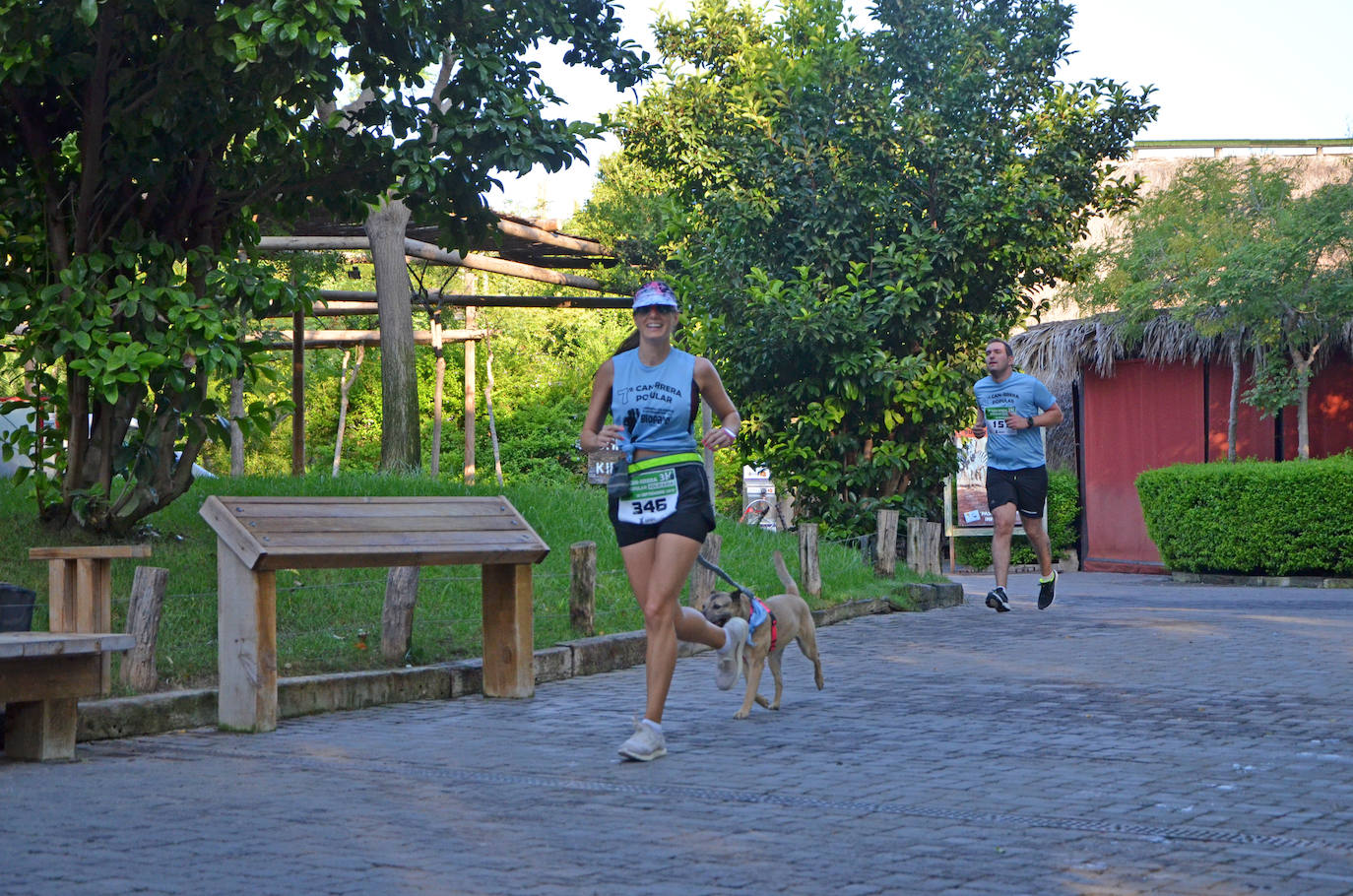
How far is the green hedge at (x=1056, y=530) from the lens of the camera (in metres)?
26.1

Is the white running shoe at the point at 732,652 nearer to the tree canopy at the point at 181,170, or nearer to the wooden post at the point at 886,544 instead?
the tree canopy at the point at 181,170

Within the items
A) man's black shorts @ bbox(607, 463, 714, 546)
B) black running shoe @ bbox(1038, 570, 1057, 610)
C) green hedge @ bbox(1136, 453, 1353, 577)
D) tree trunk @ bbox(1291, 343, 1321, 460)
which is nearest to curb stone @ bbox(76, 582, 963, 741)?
man's black shorts @ bbox(607, 463, 714, 546)

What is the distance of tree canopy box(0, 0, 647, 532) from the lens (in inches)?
358

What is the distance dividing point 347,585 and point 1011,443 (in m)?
5.69

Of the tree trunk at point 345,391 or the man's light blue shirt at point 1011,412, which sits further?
the tree trunk at point 345,391

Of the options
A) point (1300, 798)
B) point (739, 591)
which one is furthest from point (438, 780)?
point (1300, 798)

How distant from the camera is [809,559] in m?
12.7

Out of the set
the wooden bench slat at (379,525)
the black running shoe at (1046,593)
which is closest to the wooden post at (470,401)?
the black running shoe at (1046,593)

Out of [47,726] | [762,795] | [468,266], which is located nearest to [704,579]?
[47,726]

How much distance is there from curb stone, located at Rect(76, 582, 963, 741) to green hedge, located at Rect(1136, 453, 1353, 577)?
1193 centimetres

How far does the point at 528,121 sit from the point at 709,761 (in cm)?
528

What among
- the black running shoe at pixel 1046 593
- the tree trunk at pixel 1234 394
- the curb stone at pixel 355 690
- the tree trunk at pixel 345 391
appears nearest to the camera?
the curb stone at pixel 355 690

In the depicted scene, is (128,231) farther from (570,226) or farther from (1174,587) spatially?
(570,226)

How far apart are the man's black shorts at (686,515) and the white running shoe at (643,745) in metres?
0.83
